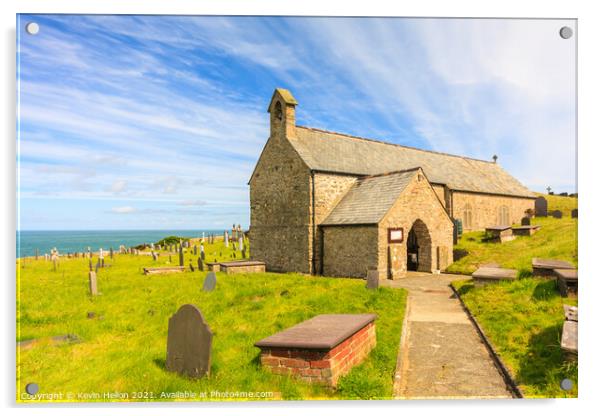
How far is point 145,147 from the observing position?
7.86 meters

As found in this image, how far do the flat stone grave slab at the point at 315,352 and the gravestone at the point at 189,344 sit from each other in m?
0.87

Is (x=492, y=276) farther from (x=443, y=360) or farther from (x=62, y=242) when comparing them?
(x=62, y=242)

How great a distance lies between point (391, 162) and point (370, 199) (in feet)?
22.8

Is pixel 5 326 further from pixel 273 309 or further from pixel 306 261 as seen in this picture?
pixel 306 261

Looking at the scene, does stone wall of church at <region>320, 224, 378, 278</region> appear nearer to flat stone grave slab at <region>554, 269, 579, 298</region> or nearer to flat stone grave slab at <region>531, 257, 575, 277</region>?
flat stone grave slab at <region>531, 257, 575, 277</region>

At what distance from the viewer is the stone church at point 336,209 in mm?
16797

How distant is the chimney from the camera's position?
18745 millimetres

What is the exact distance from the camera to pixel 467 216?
28969 mm

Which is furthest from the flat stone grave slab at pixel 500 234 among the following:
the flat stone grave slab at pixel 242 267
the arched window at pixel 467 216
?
the flat stone grave slab at pixel 242 267

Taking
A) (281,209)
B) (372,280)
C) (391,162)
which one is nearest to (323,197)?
(281,209)

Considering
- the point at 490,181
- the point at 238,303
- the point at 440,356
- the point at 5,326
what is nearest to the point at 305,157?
the point at 238,303

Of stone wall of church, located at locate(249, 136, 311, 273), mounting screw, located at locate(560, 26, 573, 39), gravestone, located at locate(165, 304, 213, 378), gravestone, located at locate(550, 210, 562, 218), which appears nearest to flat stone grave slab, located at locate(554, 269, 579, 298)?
mounting screw, located at locate(560, 26, 573, 39)

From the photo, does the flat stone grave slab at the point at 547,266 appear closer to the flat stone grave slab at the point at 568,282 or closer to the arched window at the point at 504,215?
the flat stone grave slab at the point at 568,282

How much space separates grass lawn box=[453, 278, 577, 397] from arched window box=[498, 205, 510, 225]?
74.2 ft
